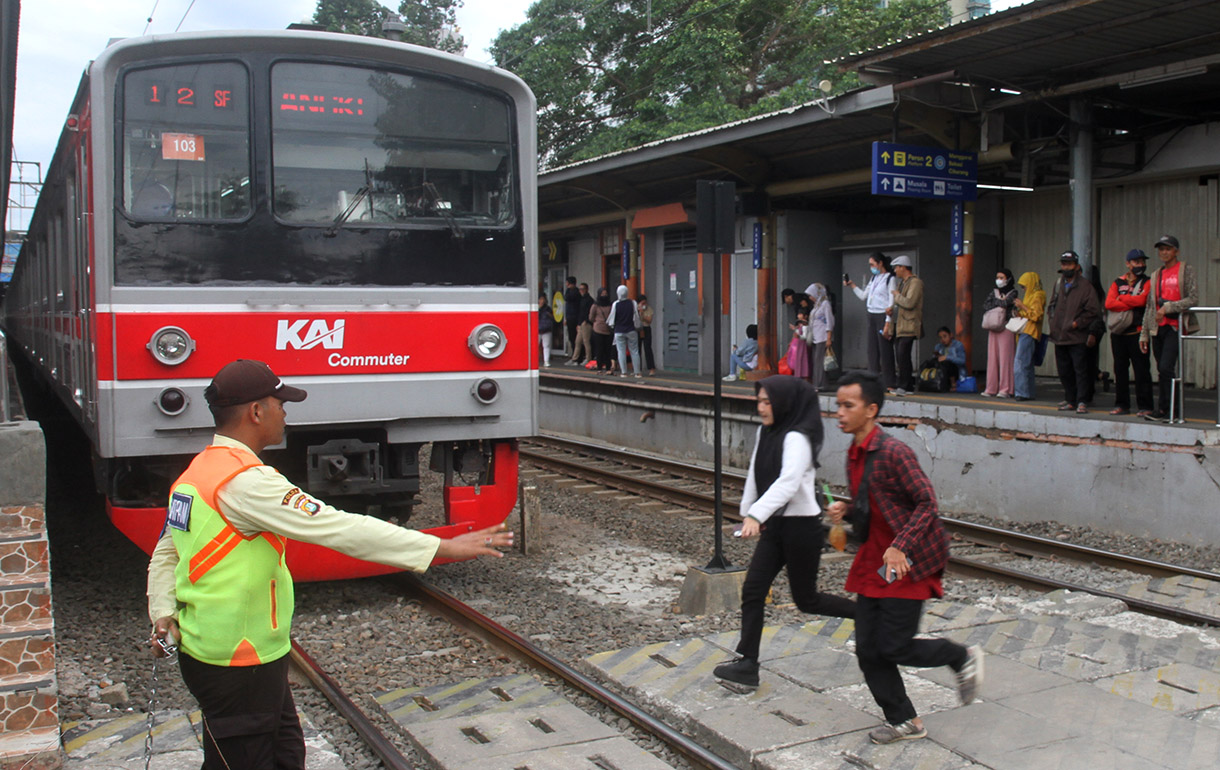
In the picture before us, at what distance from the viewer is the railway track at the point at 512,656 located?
4.13 metres

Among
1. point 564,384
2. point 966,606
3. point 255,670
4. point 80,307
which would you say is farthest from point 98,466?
point 564,384

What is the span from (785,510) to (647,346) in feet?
44.4

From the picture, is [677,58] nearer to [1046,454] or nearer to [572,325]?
[572,325]

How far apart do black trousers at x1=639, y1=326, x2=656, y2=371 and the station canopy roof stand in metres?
3.16

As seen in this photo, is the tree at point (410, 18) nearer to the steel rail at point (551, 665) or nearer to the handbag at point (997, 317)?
the handbag at point (997, 317)

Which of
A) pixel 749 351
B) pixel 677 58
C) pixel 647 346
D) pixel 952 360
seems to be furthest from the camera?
pixel 677 58

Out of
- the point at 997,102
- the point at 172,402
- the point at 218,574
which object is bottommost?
the point at 218,574

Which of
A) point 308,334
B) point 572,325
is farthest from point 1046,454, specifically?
point 572,325

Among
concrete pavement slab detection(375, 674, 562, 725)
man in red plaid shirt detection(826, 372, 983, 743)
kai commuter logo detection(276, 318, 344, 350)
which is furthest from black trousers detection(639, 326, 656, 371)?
man in red plaid shirt detection(826, 372, 983, 743)

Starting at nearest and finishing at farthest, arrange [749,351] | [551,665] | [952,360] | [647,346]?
[551,665] < [952,360] < [749,351] < [647,346]

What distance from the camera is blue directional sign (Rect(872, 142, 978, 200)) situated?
10.8 m

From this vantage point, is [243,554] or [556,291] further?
[556,291]

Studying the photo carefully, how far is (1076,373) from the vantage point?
9734mm

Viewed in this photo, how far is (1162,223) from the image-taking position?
496 inches
